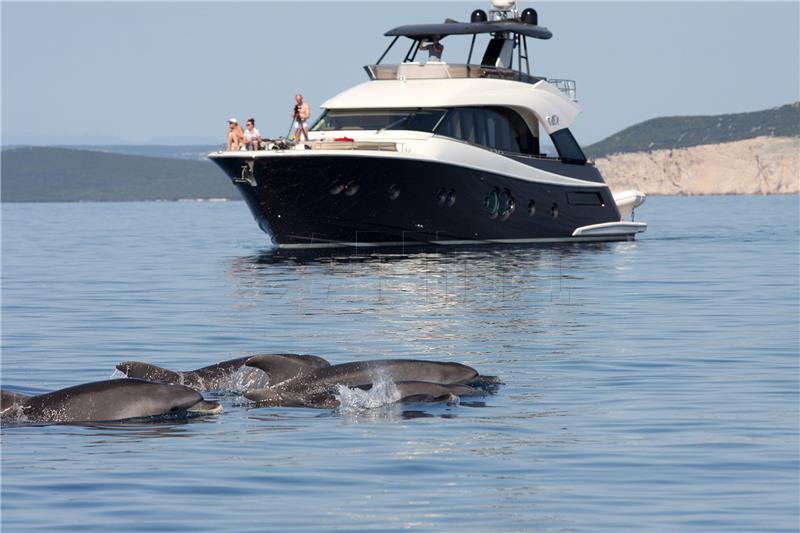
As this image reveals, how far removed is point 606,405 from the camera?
1439cm

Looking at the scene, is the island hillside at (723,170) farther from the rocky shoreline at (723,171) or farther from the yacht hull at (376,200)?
the yacht hull at (376,200)

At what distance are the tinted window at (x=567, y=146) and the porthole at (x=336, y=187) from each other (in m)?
8.33

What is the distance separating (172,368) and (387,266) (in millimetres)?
15715

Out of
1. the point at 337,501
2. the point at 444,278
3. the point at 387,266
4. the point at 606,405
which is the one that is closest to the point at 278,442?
the point at 337,501

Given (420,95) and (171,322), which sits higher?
(420,95)

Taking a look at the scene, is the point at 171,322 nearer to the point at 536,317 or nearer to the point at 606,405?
the point at 536,317

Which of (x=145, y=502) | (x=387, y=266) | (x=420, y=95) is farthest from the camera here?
(x=420, y=95)

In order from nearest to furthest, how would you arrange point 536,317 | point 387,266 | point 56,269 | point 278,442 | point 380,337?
point 278,442 → point 380,337 → point 536,317 → point 387,266 → point 56,269

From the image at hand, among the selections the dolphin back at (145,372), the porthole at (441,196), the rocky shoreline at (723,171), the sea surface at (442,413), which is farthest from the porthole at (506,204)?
the rocky shoreline at (723,171)

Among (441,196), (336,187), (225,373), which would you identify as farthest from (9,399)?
(441,196)

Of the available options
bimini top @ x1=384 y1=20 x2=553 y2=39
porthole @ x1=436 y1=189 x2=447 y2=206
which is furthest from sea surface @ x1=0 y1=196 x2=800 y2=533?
bimini top @ x1=384 y1=20 x2=553 y2=39

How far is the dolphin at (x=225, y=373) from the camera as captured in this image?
14844mm

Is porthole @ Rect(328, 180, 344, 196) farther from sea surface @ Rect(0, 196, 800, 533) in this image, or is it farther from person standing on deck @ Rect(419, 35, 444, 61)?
person standing on deck @ Rect(419, 35, 444, 61)

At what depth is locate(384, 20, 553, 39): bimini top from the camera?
4334cm
